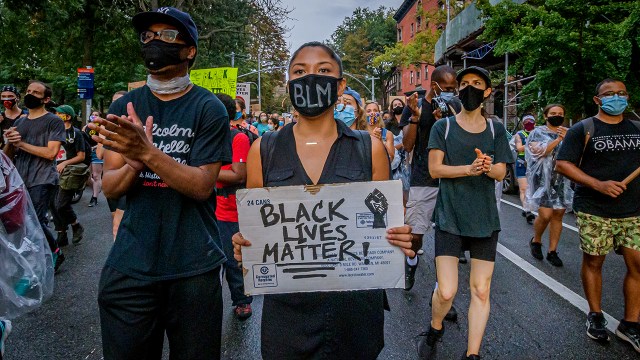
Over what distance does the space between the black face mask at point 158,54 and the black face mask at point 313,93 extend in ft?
2.02

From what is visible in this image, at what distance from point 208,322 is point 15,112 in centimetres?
476

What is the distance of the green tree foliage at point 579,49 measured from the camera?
7594 millimetres

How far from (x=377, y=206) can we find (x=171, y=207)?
0.94 m

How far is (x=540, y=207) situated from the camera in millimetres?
6195

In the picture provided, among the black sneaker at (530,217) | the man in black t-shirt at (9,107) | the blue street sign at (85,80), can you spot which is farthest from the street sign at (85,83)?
the black sneaker at (530,217)

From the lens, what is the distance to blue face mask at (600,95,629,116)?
3821mm

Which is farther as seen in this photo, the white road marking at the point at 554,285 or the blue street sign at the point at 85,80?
the blue street sign at the point at 85,80

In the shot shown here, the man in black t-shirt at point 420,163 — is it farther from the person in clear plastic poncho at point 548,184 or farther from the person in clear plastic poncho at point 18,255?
the person in clear plastic poncho at point 18,255

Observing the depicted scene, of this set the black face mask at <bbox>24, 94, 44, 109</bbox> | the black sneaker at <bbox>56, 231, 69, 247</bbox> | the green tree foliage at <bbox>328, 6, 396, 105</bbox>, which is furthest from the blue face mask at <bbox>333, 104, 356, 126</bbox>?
the green tree foliage at <bbox>328, 6, 396, 105</bbox>

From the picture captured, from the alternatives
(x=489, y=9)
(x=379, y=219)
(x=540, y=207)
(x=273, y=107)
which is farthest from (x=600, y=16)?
(x=273, y=107)

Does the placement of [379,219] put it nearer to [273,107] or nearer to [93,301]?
[93,301]

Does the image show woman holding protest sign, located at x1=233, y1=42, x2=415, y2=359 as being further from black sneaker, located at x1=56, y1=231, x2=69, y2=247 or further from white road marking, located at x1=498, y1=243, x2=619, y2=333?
black sneaker, located at x1=56, y1=231, x2=69, y2=247

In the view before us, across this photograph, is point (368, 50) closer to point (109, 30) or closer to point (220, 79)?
point (109, 30)

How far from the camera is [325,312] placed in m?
1.96
